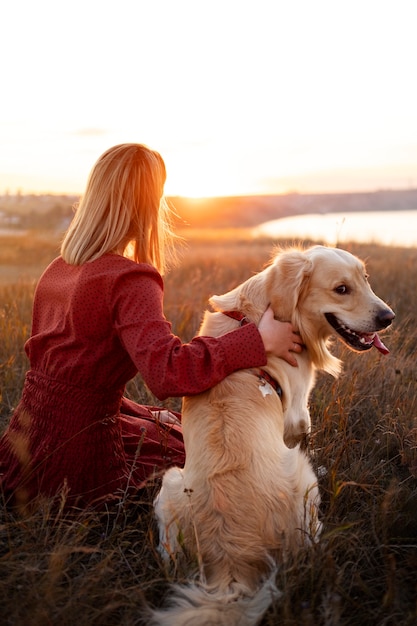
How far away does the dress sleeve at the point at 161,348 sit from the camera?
93.5 inches

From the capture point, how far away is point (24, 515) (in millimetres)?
2717

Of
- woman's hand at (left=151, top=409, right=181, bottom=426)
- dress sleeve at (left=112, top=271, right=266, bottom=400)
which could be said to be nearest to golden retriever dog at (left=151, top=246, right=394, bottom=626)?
dress sleeve at (left=112, top=271, right=266, bottom=400)

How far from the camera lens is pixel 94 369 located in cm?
272

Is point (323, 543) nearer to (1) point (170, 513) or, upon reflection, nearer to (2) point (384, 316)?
(1) point (170, 513)

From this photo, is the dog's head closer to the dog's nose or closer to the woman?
the dog's nose

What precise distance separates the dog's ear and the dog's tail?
1300mm

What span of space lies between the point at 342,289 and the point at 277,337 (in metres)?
0.53

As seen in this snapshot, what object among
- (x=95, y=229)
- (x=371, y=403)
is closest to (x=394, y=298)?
(x=371, y=403)

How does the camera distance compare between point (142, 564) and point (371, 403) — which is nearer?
point (142, 564)

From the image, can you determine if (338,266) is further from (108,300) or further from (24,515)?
(24,515)

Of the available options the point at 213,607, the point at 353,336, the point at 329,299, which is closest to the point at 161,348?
the point at 213,607

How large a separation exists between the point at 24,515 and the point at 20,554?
35 cm

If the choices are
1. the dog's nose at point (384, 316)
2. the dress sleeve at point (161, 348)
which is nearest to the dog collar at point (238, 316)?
the dress sleeve at point (161, 348)

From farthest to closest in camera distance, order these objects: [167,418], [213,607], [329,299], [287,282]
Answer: [167,418] < [329,299] < [287,282] < [213,607]
